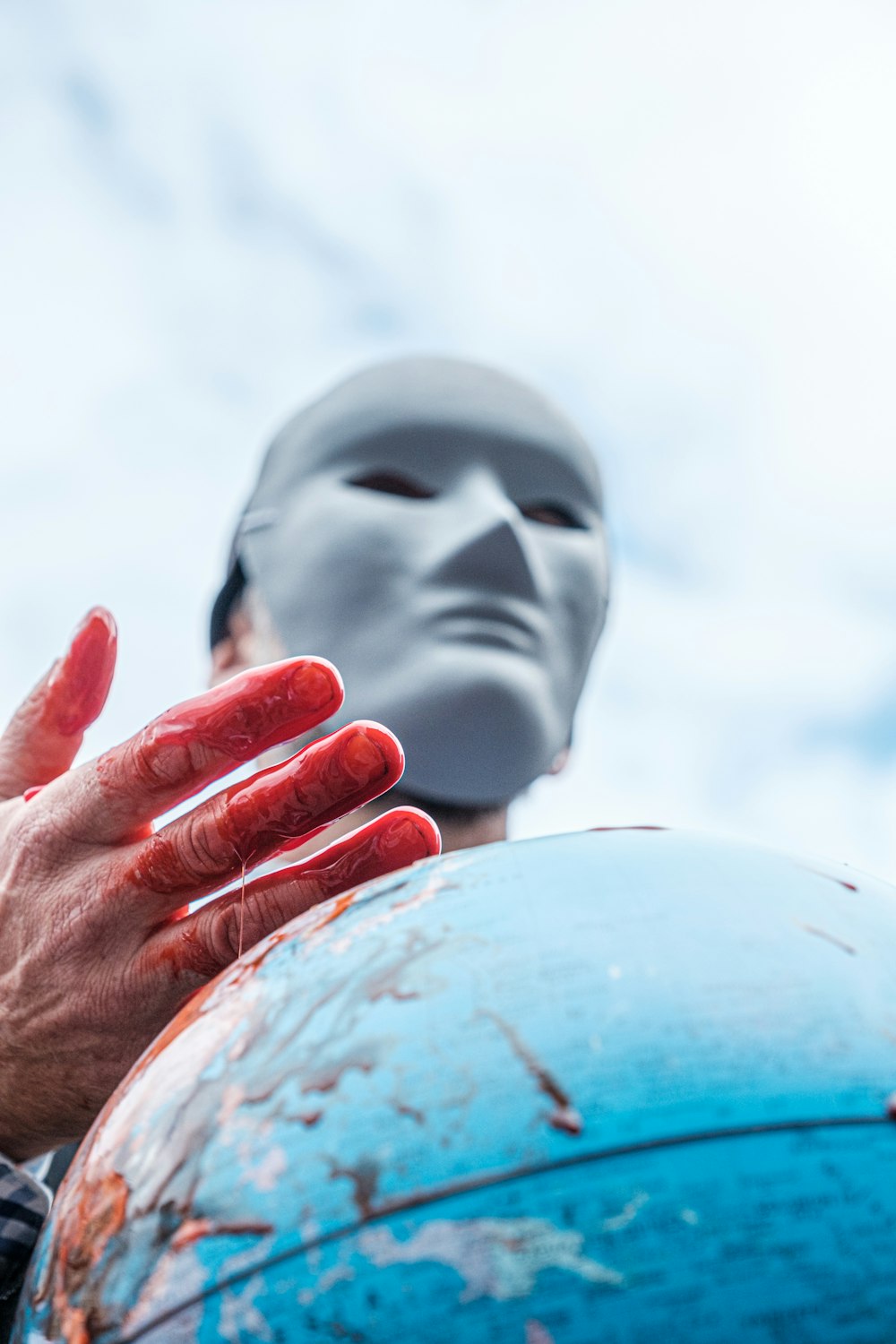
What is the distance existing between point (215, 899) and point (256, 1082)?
0.57 metres

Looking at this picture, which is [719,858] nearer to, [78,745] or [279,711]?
[279,711]

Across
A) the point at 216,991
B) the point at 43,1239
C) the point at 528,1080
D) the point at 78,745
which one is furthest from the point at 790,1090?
the point at 78,745

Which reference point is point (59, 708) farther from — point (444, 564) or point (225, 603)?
point (225, 603)

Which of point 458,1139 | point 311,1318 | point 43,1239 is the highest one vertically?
point 458,1139

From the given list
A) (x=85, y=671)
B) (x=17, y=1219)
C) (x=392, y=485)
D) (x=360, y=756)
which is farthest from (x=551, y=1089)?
(x=392, y=485)

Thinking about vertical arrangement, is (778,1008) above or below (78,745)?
above

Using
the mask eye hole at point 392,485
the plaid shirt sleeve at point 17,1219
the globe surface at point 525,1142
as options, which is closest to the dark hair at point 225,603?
the mask eye hole at point 392,485

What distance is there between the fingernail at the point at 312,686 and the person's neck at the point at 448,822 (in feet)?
5.50

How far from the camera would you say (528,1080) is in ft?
2.85

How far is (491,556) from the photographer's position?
10.5 ft

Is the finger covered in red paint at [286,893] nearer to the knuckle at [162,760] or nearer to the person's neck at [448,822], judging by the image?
the knuckle at [162,760]

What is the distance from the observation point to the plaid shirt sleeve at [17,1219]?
51.4 inches

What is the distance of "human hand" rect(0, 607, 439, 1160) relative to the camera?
1.40 m

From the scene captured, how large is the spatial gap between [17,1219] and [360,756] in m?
0.71
